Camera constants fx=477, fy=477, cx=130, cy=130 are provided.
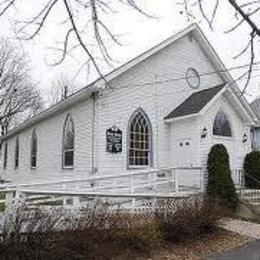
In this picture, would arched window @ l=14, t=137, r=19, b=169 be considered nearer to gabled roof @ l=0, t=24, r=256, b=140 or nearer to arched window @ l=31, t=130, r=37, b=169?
arched window @ l=31, t=130, r=37, b=169

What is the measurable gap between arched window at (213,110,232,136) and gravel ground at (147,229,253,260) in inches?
285

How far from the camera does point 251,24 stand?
4406mm

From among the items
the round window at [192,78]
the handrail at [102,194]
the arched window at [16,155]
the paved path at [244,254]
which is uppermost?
the round window at [192,78]

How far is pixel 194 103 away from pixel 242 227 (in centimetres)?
673

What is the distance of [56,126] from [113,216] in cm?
1203

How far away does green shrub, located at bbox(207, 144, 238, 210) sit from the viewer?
57.1 ft

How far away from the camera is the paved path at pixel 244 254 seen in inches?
441

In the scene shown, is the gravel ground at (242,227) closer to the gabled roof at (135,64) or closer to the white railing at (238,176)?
the gabled roof at (135,64)

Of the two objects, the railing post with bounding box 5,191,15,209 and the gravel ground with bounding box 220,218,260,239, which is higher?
the railing post with bounding box 5,191,15,209

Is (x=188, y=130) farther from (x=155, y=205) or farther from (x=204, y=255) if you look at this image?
(x=204, y=255)

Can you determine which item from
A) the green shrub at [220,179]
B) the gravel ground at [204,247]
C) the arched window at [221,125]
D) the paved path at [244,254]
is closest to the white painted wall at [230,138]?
the arched window at [221,125]

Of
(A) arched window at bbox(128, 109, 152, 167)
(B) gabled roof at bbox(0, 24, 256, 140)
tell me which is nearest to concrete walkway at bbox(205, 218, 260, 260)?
(B) gabled roof at bbox(0, 24, 256, 140)

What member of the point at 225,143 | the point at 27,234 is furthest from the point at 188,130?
the point at 27,234

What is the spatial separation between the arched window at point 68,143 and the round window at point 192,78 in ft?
18.7
